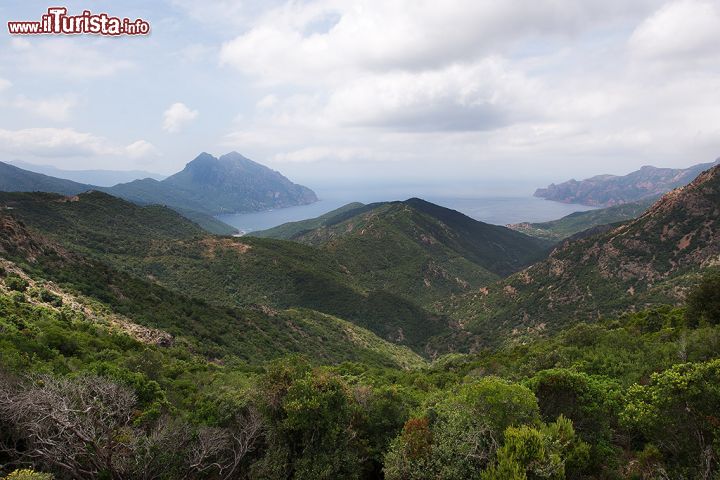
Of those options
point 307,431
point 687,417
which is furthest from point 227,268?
point 687,417

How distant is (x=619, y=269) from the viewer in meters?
90.8

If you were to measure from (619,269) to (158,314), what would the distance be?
324 ft

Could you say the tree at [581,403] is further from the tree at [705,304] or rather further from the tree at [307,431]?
the tree at [705,304]

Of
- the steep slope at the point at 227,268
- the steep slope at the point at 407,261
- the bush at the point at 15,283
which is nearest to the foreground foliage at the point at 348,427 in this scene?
the bush at the point at 15,283

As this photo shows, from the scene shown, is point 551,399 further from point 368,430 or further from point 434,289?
point 434,289

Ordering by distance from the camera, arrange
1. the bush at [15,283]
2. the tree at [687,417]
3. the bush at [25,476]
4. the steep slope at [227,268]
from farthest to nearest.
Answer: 1. the steep slope at [227,268]
2. the bush at [15,283]
3. the tree at [687,417]
4. the bush at [25,476]

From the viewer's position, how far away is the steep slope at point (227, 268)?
92312 mm

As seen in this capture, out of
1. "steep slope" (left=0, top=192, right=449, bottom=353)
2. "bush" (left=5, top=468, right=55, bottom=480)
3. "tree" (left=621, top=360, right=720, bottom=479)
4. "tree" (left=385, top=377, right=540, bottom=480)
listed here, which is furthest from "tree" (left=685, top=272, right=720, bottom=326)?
"steep slope" (left=0, top=192, right=449, bottom=353)

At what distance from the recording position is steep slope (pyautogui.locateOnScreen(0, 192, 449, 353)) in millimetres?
92312

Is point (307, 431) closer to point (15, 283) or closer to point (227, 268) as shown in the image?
point (15, 283)

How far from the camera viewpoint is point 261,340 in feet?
197

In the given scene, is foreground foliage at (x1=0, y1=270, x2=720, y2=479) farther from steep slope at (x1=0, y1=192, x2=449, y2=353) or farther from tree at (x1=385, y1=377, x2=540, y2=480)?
steep slope at (x1=0, y1=192, x2=449, y2=353)

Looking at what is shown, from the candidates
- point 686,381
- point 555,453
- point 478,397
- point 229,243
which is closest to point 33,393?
point 478,397

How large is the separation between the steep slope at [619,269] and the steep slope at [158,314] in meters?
38.4
